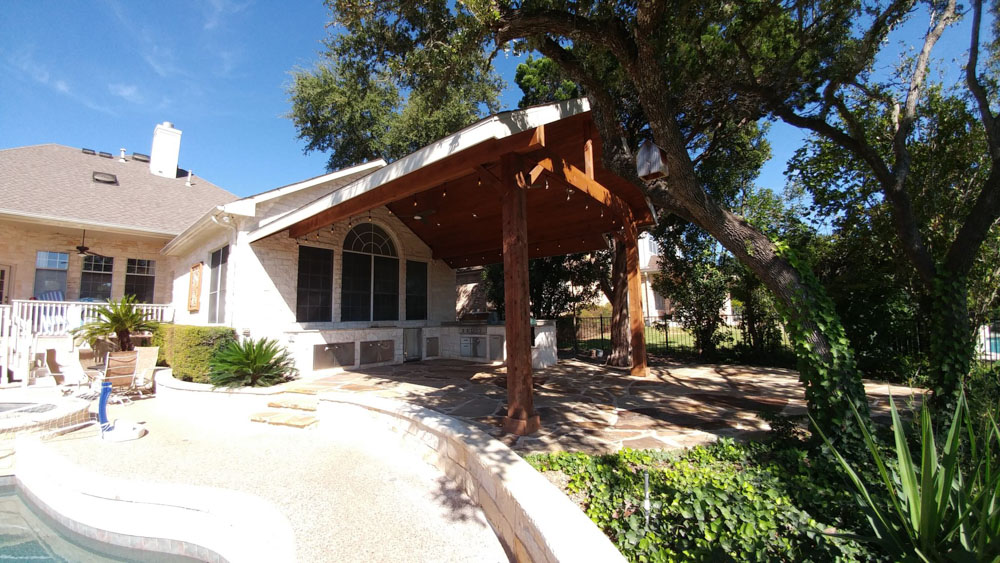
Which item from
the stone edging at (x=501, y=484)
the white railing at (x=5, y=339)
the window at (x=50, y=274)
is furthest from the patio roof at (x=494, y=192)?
the window at (x=50, y=274)

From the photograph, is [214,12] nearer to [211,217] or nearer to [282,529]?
[211,217]

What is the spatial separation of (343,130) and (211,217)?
34.9 feet

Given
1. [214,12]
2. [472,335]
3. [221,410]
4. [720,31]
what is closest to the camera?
[221,410]

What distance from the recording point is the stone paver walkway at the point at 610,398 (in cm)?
418

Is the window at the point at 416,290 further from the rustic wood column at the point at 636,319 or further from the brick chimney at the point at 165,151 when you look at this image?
the brick chimney at the point at 165,151

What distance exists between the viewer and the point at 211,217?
7.93 meters

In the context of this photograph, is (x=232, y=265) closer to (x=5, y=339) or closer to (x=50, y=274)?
(x=5, y=339)

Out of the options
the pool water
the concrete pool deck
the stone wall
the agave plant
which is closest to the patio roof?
the concrete pool deck

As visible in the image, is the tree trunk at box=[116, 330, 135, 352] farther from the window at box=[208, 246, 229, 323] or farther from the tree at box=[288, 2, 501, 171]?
the tree at box=[288, 2, 501, 171]

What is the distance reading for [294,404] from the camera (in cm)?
595

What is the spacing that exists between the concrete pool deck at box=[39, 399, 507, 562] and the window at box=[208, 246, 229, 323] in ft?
10.7

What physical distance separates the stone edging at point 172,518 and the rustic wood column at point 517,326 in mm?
2292

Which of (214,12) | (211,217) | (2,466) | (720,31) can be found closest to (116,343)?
(211,217)

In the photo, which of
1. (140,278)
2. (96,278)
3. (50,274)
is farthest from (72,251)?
(140,278)
